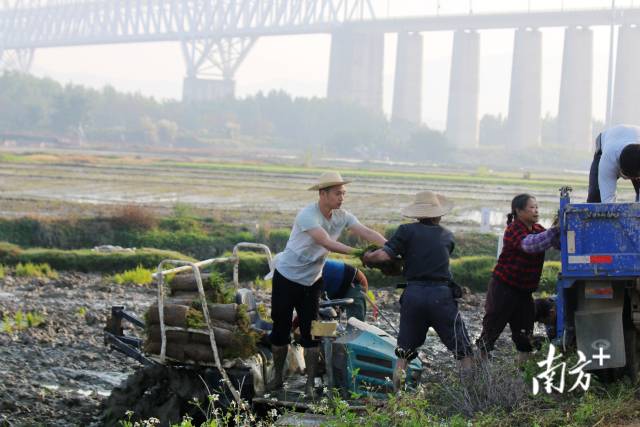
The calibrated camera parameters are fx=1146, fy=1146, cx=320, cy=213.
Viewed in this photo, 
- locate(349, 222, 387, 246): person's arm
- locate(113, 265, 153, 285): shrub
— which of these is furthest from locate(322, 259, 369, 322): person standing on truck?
locate(113, 265, 153, 285): shrub

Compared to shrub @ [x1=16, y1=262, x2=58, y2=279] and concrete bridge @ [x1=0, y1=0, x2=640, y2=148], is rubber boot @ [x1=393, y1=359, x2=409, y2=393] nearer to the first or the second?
shrub @ [x1=16, y1=262, x2=58, y2=279]

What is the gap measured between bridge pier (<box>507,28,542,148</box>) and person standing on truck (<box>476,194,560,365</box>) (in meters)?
105

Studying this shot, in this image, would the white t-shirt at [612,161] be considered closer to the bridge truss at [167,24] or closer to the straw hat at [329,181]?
the straw hat at [329,181]

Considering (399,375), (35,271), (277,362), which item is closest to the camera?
(399,375)

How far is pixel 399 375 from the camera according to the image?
8.28 meters

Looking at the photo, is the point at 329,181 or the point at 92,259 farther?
the point at 92,259

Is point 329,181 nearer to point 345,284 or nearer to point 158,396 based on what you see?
point 345,284

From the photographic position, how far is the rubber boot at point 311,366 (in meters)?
8.59

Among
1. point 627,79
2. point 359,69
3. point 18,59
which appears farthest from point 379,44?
point 18,59

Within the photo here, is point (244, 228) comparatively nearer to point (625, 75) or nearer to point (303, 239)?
point (303, 239)

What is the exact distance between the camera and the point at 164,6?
16188cm

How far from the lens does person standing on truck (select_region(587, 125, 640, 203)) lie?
909 cm

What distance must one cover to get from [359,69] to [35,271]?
367ft

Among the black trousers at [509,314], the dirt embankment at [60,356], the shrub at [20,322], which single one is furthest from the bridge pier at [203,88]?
the black trousers at [509,314]
